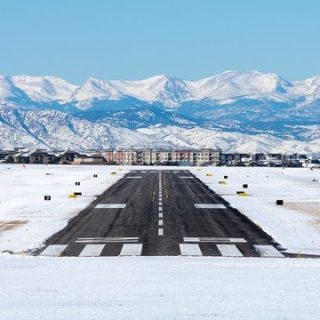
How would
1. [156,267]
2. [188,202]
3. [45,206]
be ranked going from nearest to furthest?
[156,267] → [45,206] → [188,202]

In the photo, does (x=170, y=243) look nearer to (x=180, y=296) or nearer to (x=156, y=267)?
(x=156, y=267)

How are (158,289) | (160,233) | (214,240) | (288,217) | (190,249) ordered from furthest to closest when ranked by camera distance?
(288,217)
(160,233)
(214,240)
(190,249)
(158,289)

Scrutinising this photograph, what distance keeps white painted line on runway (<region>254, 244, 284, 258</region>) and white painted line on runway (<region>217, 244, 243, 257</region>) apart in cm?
84

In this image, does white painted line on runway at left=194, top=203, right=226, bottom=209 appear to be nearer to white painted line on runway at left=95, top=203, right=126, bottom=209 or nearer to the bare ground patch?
white painted line on runway at left=95, top=203, right=126, bottom=209

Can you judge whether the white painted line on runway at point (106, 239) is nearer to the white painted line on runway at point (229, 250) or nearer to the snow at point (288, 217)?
the white painted line on runway at point (229, 250)

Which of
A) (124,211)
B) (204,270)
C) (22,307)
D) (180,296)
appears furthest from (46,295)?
(124,211)

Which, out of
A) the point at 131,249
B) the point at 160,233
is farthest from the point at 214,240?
the point at 131,249

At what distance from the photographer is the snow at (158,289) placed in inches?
614

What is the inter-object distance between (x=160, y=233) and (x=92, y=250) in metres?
7.10

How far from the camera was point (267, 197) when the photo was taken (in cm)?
7281

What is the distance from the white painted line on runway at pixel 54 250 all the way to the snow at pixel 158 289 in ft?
15.3

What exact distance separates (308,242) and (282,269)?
13161mm

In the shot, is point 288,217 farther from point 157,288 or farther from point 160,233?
point 157,288

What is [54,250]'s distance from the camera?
32.2 meters
